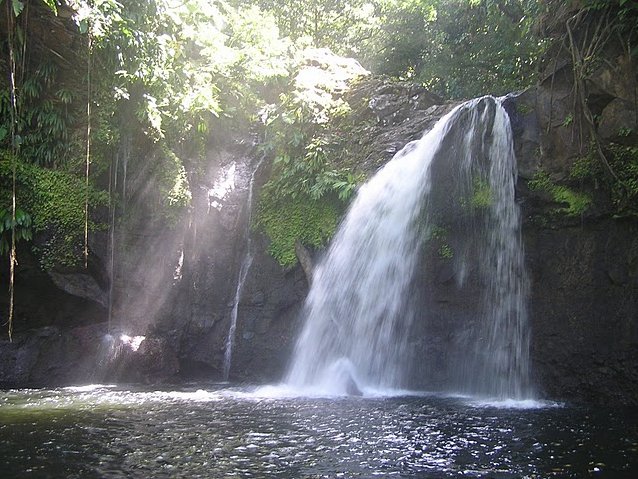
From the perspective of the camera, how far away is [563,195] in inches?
346

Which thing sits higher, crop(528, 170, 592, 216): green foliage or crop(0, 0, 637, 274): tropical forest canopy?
crop(0, 0, 637, 274): tropical forest canopy

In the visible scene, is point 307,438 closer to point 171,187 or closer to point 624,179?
point 624,179

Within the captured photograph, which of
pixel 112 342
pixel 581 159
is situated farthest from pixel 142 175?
pixel 581 159

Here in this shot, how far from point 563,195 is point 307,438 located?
5703 millimetres

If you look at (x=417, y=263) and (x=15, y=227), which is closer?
(x=15, y=227)

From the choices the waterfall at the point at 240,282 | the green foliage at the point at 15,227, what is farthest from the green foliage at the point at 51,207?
the waterfall at the point at 240,282

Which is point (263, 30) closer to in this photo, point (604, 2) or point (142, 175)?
point (142, 175)

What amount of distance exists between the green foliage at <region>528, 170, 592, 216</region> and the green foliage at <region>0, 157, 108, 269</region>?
7725 millimetres

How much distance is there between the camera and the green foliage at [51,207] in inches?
397

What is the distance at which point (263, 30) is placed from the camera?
13602mm

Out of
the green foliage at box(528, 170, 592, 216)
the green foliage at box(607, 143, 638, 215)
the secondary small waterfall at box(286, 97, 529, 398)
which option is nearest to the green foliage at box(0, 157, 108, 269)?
the secondary small waterfall at box(286, 97, 529, 398)

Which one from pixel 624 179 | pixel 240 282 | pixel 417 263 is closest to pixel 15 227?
pixel 240 282

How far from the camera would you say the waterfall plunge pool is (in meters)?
4.59

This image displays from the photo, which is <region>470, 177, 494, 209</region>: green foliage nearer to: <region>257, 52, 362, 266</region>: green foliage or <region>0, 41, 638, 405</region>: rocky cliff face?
<region>0, 41, 638, 405</region>: rocky cliff face
